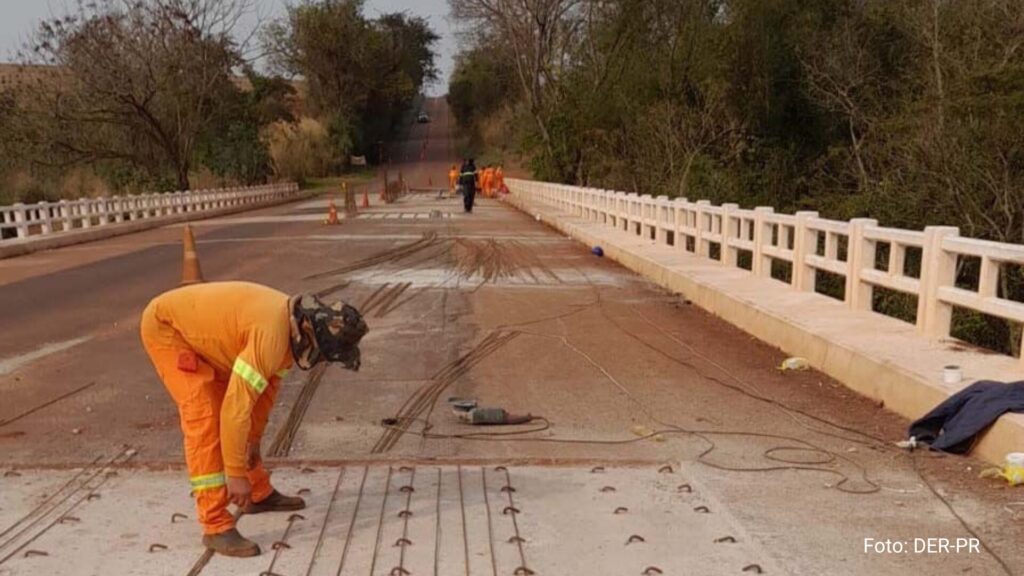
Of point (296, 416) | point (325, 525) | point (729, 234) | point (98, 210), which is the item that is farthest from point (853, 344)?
point (98, 210)

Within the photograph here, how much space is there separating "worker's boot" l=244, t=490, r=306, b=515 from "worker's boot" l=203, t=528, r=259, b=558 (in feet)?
1.38

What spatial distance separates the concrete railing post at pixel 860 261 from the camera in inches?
349

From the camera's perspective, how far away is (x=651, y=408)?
670 cm

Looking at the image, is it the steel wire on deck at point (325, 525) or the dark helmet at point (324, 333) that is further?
the steel wire on deck at point (325, 525)

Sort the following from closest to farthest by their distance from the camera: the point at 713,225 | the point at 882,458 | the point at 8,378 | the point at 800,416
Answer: the point at 882,458 → the point at 800,416 → the point at 8,378 → the point at 713,225

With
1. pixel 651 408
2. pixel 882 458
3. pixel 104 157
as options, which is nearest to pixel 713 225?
pixel 651 408

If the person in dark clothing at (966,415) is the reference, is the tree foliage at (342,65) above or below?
above

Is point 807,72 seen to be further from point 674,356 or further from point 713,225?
point 674,356

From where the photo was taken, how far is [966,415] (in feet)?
18.3

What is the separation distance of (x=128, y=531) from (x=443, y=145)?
96.6 m

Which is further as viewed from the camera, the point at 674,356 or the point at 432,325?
the point at 432,325

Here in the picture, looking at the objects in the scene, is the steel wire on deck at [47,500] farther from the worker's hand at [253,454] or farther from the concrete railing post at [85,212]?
the concrete railing post at [85,212]

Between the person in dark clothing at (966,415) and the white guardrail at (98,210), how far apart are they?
19.3 m

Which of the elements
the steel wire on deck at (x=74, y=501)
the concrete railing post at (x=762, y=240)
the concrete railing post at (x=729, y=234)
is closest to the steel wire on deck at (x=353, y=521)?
the steel wire on deck at (x=74, y=501)
